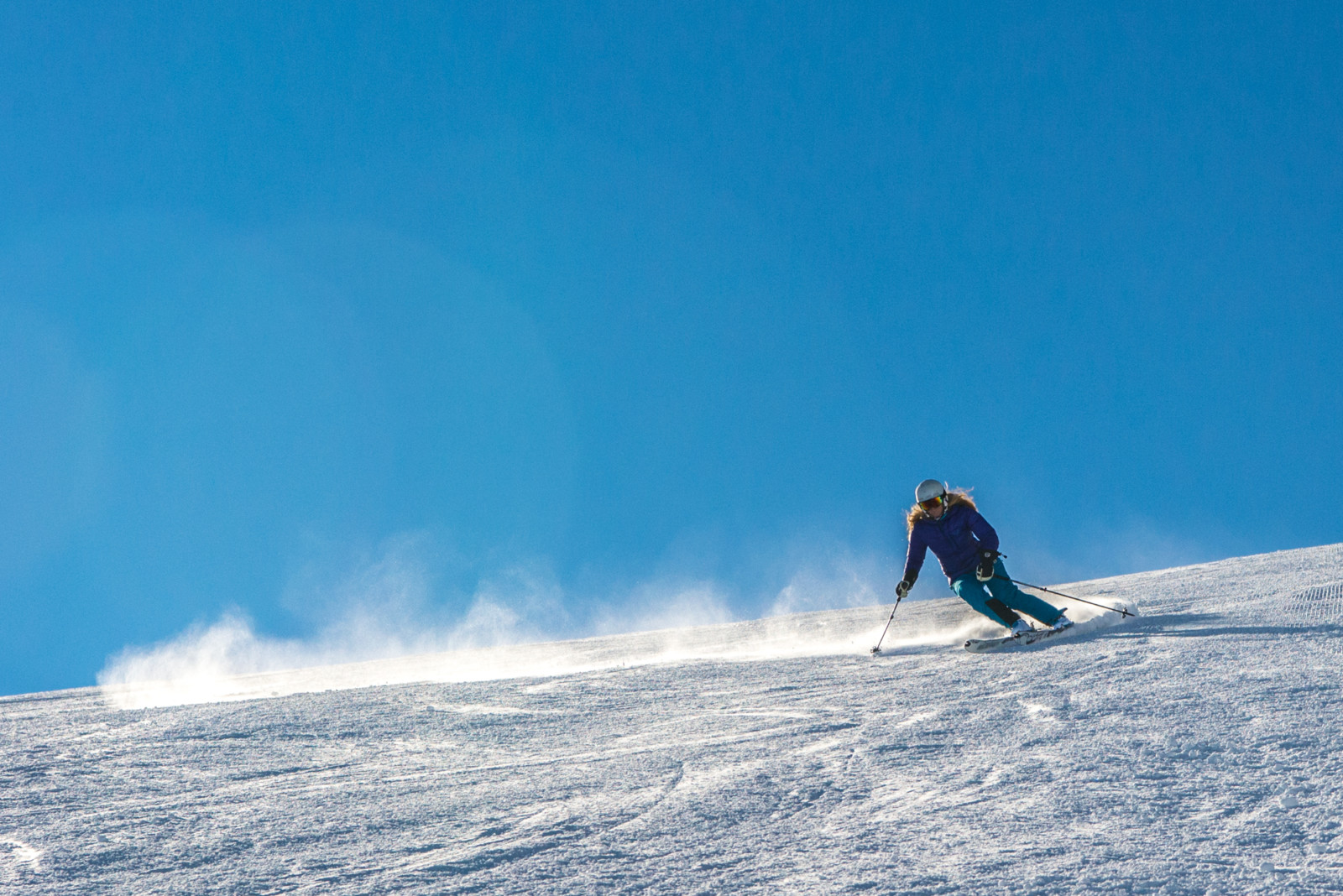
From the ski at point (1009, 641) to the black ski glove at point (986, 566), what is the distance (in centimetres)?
62

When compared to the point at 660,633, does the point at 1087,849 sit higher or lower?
lower

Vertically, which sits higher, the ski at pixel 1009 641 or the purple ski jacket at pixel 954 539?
the purple ski jacket at pixel 954 539

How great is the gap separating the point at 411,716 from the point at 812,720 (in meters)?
3.26

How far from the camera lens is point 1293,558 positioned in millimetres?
11938

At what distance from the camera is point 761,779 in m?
4.56

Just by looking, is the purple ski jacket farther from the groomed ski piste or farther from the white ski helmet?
the groomed ski piste

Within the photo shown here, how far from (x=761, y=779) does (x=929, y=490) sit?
194 inches

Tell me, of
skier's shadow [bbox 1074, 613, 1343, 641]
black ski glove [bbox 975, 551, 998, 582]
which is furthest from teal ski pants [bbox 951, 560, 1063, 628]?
skier's shadow [bbox 1074, 613, 1343, 641]

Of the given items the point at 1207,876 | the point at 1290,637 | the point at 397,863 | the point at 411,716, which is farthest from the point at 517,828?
the point at 1290,637

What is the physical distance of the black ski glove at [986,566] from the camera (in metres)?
8.63

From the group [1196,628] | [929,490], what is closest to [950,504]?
[929,490]

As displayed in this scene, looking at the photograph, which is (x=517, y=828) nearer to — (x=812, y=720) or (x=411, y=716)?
(x=812, y=720)

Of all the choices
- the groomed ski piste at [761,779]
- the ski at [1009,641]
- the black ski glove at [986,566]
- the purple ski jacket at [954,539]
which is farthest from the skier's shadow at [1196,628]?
the purple ski jacket at [954,539]

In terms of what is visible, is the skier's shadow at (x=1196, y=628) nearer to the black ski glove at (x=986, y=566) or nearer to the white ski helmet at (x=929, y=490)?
the black ski glove at (x=986, y=566)
